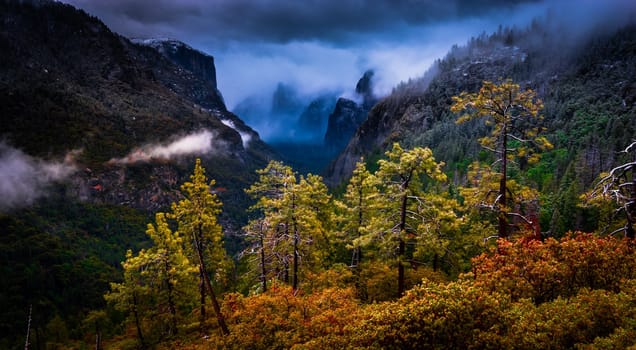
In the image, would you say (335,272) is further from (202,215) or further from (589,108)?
(589,108)

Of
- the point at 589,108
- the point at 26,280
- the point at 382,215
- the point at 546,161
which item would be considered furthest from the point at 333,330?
the point at 589,108

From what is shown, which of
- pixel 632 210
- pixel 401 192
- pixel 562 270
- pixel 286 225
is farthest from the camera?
pixel 286 225

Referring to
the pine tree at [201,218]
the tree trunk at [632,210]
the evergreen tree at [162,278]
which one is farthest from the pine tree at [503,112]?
the evergreen tree at [162,278]

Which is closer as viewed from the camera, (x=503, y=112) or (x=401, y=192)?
(x=503, y=112)

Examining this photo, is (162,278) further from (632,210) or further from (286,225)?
(632,210)

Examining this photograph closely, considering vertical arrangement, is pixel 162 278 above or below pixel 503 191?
below

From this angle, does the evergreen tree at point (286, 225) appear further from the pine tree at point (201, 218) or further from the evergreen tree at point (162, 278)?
the evergreen tree at point (162, 278)

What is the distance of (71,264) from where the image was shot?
17300 centimetres

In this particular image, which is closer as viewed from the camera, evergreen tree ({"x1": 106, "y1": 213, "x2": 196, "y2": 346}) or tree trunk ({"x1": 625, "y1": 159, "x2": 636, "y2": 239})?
tree trunk ({"x1": 625, "y1": 159, "x2": 636, "y2": 239})

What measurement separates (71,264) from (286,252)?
186195 mm

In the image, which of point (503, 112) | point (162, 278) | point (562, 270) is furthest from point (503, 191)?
point (162, 278)

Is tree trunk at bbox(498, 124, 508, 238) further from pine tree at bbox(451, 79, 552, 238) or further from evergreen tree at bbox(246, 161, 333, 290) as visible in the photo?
evergreen tree at bbox(246, 161, 333, 290)

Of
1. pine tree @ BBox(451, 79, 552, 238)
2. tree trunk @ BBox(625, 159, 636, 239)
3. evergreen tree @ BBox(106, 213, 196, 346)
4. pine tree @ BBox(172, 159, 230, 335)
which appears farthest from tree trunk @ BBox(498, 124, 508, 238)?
evergreen tree @ BBox(106, 213, 196, 346)

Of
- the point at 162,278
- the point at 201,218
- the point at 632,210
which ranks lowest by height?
the point at 632,210
